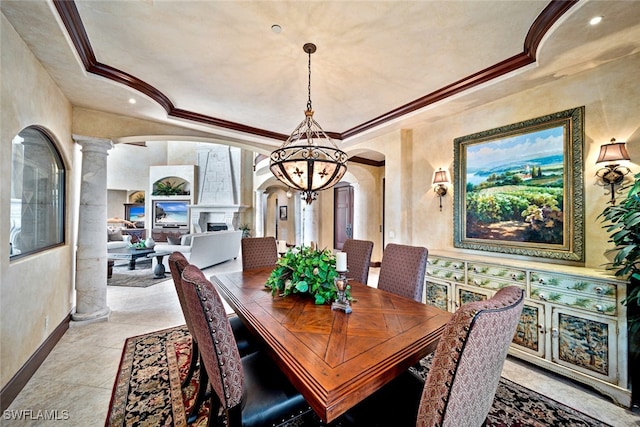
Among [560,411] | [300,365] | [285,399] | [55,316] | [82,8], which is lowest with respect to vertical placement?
[560,411]

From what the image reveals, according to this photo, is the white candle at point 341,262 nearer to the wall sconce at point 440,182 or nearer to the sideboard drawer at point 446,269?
the sideboard drawer at point 446,269

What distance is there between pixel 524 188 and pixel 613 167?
2.09 ft

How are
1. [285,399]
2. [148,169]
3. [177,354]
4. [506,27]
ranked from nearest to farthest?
[285,399] → [506,27] → [177,354] → [148,169]

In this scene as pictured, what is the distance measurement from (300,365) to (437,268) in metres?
2.48

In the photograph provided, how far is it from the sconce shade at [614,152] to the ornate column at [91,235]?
5254 mm

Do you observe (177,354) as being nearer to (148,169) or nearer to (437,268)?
(437,268)

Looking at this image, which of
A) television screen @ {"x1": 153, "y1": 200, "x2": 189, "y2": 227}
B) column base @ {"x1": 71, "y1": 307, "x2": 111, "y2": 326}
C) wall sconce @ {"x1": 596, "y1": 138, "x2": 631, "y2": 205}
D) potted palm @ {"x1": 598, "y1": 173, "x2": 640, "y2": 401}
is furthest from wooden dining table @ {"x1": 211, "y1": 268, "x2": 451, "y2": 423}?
television screen @ {"x1": 153, "y1": 200, "x2": 189, "y2": 227}

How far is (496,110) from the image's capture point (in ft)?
9.52

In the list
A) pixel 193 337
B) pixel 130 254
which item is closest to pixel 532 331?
pixel 193 337

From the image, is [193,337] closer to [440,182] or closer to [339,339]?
[339,339]

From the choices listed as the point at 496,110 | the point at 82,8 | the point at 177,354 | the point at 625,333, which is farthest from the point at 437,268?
the point at 82,8

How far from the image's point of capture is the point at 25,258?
2043mm

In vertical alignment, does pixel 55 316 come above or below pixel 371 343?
below

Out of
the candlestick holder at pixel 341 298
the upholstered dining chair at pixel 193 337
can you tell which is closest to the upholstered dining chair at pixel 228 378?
the upholstered dining chair at pixel 193 337
